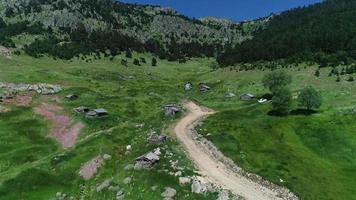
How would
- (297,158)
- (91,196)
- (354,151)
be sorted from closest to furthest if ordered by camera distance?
(91,196) → (297,158) → (354,151)

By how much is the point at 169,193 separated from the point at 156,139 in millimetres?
19349

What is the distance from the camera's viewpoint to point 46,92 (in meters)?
143

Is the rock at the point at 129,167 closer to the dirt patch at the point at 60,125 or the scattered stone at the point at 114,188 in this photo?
the scattered stone at the point at 114,188

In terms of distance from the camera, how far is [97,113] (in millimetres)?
115812

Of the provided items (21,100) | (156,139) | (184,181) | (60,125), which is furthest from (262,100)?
(184,181)

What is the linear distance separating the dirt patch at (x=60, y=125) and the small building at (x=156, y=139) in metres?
19.3

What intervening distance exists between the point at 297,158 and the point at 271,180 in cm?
1312

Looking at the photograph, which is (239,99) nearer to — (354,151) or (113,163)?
(354,151)

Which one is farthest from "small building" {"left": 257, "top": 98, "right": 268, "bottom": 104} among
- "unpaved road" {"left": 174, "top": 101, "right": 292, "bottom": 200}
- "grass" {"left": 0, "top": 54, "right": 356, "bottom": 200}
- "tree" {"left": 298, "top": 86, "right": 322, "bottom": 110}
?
"unpaved road" {"left": 174, "top": 101, "right": 292, "bottom": 200}

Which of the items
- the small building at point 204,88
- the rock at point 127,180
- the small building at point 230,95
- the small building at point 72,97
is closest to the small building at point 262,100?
the small building at point 230,95

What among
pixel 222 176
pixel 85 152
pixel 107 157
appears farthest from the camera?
pixel 85 152

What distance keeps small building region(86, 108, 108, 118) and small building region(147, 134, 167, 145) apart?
102ft

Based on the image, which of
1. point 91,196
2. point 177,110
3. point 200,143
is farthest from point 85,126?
point 91,196

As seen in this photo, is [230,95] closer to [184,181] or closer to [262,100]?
[262,100]
